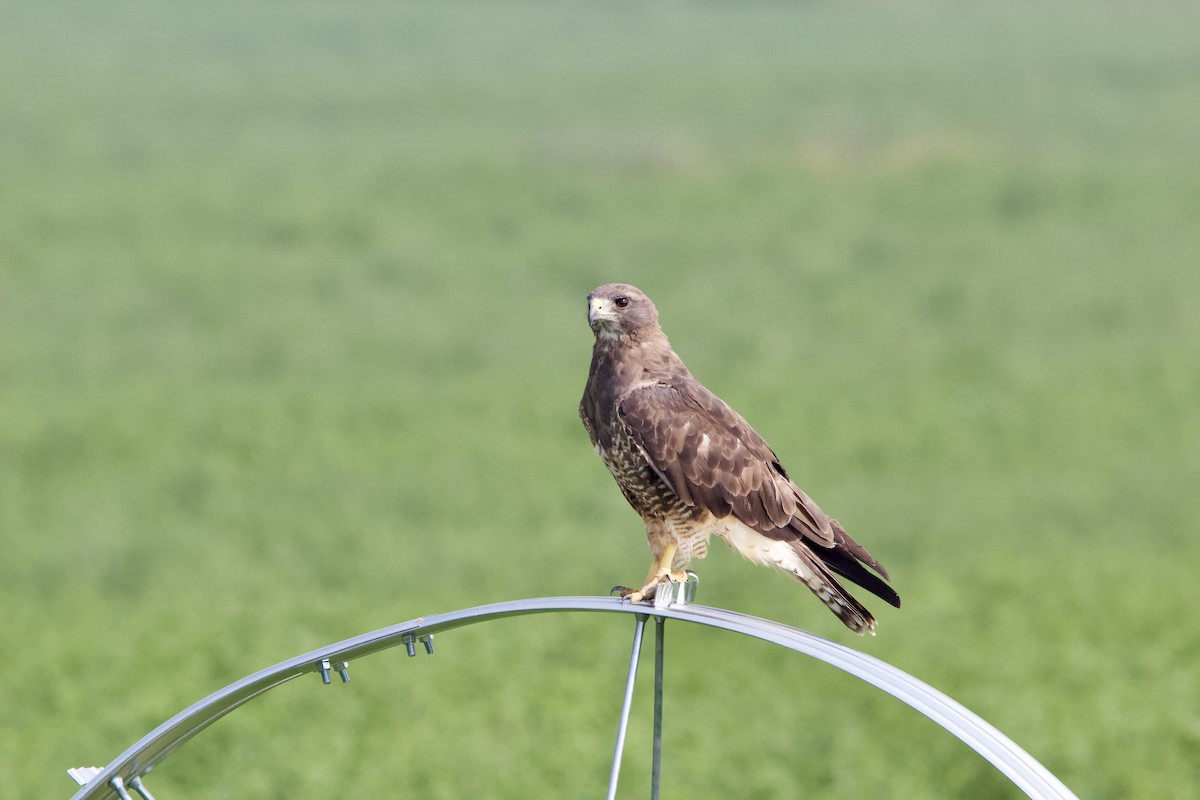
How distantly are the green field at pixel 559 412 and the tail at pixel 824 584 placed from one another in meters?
4.52

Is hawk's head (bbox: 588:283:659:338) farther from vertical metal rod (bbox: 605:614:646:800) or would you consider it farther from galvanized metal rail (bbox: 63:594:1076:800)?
vertical metal rod (bbox: 605:614:646:800)

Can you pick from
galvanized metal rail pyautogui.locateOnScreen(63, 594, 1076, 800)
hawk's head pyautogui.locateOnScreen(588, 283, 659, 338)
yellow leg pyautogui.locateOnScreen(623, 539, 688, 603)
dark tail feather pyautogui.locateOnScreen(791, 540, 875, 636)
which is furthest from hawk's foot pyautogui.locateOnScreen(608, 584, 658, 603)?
hawk's head pyautogui.locateOnScreen(588, 283, 659, 338)

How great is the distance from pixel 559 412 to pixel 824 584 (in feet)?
44.8

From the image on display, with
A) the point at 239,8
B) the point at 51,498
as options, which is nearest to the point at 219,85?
the point at 239,8

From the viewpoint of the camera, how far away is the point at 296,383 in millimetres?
19641

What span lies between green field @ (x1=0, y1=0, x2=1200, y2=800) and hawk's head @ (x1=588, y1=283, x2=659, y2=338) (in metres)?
4.85

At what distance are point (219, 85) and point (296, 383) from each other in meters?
27.7

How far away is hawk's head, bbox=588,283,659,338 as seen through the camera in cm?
403

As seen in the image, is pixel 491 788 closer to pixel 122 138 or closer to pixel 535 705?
pixel 535 705

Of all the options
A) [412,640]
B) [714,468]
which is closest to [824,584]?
[714,468]

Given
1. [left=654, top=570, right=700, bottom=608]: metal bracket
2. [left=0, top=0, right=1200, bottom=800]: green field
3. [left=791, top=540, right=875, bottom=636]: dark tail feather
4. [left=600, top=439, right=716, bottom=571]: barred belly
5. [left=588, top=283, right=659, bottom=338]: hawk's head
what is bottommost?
[left=654, top=570, right=700, bottom=608]: metal bracket

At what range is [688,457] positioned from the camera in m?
4.08

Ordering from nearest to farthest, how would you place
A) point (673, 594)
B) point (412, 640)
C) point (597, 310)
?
point (412, 640)
point (673, 594)
point (597, 310)

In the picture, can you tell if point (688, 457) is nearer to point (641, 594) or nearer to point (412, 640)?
point (641, 594)
